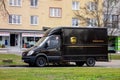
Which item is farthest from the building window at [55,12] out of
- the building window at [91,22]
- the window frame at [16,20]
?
the building window at [91,22]

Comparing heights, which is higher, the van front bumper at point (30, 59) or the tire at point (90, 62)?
the van front bumper at point (30, 59)

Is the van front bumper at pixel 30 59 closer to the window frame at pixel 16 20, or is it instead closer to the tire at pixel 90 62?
the tire at pixel 90 62

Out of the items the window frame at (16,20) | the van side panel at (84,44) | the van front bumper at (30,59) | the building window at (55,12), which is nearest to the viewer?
the van front bumper at (30,59)

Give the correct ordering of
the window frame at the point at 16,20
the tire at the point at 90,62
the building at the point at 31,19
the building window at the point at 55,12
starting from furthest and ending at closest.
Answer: the building window at the point at 55,12, the building at the point at 31,19, the window frame at the point at 16,20, the tire at the point at 90,62

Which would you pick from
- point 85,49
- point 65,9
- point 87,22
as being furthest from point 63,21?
point 85,49

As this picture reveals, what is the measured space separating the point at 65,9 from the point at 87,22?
1628 centimetres

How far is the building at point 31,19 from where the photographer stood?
7781 centimetres

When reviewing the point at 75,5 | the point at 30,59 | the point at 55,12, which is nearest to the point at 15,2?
the point at 55,12

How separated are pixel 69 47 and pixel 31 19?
4771 cm

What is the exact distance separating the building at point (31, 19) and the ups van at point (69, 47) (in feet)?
143

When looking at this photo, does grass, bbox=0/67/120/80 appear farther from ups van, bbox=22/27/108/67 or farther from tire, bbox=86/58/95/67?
tire, bbox=86/58/95/67

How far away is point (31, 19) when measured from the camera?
260 feet

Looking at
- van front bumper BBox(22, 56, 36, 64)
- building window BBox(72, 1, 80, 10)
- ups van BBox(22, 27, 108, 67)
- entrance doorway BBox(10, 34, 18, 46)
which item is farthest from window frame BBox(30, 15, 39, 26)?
van front bumper BBox(22, 56, 36, 64)

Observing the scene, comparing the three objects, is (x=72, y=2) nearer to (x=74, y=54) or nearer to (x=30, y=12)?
(x=30, y=12)
